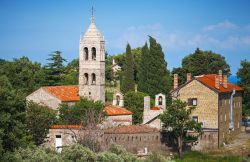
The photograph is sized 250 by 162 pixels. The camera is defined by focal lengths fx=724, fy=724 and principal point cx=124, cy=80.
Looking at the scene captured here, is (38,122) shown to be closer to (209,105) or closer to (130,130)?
(130,130)

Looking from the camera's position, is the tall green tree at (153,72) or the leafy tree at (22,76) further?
the tall green tree at (153,72)

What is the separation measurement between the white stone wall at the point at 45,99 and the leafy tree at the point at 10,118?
56.6ft

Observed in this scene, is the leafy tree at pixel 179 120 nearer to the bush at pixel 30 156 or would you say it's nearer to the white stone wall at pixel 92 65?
the white stone wall at pixel 92 65

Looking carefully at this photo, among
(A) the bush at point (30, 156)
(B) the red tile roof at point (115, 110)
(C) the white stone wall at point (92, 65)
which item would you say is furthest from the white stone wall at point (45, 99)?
(A) the bush at point (30, 156)

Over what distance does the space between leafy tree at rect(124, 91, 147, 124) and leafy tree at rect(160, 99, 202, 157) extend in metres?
12.2

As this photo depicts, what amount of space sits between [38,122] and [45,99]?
8.31 metres

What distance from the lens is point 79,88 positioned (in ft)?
238

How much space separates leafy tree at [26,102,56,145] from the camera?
6009cm

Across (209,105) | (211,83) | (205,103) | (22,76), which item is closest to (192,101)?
(205,103)

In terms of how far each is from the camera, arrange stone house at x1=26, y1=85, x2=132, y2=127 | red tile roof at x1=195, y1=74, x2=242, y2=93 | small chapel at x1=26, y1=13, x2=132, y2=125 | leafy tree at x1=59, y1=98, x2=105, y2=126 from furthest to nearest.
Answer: small chapel at x1=26, y1=13, x2=132, y2=125 → stone house at x1=26, y1=85, x2=132, y2=127 → red tile roof at x1=195, y1=74, x2=242, y2=93 → leafy tree at x1=59, y1=98, x2=105, y2=126

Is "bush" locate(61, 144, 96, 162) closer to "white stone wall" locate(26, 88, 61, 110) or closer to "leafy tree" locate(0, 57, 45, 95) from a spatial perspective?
"white stone wall" locate(26, 88, 61, 110)

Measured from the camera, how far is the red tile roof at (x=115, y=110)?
67681mm

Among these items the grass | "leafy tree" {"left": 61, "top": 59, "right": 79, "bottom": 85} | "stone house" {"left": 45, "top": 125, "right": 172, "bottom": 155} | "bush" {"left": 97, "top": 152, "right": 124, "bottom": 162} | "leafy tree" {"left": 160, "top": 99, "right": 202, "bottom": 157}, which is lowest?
the grass

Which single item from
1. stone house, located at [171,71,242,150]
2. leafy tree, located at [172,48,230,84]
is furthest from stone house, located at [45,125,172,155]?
leafy tree, located at [172,48,230,84]
